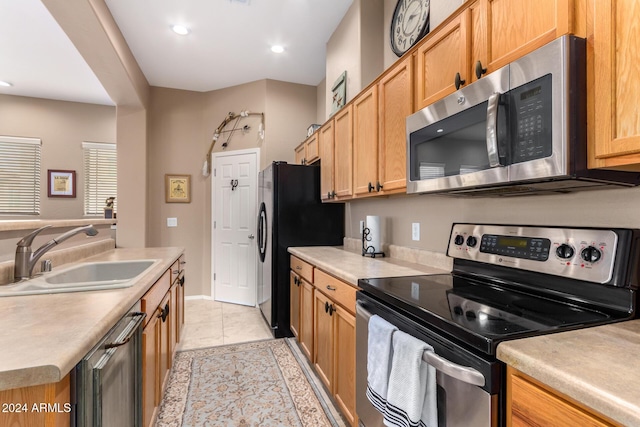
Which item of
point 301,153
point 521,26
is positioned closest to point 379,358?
point 521,26

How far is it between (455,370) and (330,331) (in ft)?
3.63

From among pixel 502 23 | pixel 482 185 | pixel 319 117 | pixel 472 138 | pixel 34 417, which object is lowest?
pixel 34 417

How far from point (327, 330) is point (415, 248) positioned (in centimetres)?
76

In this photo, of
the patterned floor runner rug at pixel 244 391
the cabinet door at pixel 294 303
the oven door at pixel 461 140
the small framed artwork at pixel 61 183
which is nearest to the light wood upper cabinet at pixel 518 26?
the oven door at pixel 461 140

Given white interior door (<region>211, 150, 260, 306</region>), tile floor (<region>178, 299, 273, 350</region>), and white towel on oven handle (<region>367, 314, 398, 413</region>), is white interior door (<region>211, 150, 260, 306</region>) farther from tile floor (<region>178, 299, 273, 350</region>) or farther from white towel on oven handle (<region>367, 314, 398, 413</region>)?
white towel on oven handle (<region>367, 314, 398, 413</region>)

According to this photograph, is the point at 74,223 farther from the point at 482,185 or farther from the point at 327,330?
the point at 482,185

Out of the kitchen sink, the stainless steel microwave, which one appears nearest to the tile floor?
the kitchen sink

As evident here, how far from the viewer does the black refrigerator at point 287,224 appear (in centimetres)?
298

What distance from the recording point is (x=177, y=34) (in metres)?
3.12

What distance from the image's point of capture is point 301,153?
374 cm

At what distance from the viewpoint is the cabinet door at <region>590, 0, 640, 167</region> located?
805mm

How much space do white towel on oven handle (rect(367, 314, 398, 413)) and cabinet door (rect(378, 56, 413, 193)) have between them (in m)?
0.82

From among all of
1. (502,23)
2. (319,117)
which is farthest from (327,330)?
(319,117)

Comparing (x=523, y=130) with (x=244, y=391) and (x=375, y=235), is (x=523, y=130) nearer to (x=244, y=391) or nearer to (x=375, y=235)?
(x=375, y=235)
